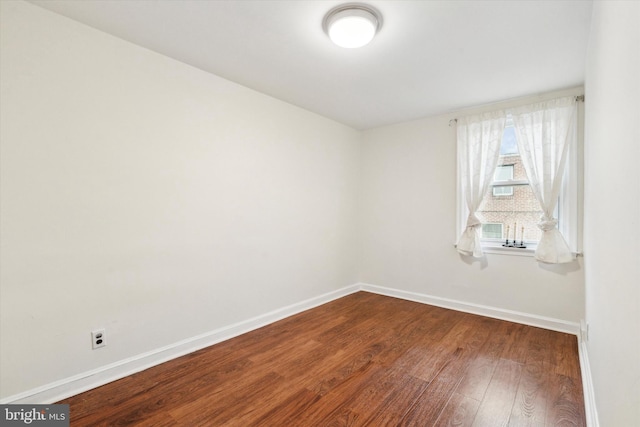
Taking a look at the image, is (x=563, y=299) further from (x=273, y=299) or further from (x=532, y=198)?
(x=273, y=299)

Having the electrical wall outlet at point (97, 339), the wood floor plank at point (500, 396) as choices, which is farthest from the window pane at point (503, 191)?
the electrical wall outlet at point (97, 339)

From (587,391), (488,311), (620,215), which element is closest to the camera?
(620,215)

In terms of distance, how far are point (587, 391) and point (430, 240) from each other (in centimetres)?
219

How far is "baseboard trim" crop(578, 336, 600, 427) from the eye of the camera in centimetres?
166

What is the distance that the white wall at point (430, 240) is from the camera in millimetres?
3133

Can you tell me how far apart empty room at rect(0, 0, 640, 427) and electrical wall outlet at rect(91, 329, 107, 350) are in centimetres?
1

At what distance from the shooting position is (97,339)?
2.09m

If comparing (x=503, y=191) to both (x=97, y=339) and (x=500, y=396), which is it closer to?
(x=500, y=396)

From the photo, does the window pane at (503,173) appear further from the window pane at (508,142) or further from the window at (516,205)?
the window pane at (508,142)

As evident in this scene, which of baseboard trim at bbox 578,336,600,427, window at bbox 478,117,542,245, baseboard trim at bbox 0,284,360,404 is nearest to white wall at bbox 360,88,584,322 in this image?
window at bbox 478,117,542,245

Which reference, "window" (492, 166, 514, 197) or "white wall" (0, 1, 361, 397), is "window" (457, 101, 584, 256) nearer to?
"window" (492, 166, 514, 197)

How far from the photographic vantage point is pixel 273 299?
334cm

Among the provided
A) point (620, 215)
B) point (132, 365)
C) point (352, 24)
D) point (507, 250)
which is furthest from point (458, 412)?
point (352, 24)

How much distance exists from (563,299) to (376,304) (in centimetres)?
200
